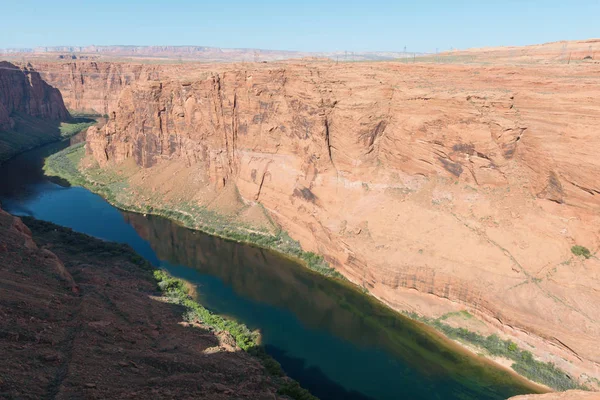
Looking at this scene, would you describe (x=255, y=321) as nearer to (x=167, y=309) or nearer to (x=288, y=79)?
(x=167, y=309)

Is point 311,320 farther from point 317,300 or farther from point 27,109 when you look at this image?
point 27,109

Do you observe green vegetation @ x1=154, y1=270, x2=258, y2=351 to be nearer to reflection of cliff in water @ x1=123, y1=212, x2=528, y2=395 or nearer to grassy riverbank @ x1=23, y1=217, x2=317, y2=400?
grassy riverbank @ x1=23, y1=217, x2=317, y2=400

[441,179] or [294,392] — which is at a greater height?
[441,179]

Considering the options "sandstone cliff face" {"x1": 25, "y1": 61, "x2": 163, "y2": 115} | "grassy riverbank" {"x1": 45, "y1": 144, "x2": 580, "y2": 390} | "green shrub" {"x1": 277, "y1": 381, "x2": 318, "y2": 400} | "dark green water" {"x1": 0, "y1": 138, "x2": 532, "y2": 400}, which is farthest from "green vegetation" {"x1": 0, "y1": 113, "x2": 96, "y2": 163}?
"green shrub" {"x1": 277, "y1": 381, "x2": 318, "y2": 400}

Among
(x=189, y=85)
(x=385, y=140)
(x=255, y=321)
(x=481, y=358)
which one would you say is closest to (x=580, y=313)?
(x=481, y=358)

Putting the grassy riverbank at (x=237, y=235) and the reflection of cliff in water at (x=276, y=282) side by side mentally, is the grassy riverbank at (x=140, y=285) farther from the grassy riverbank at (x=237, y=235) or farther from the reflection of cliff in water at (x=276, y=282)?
the reflection of cliff in water at (x=276, y=282)

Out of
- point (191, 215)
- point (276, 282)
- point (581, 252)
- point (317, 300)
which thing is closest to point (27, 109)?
point (191, 215)

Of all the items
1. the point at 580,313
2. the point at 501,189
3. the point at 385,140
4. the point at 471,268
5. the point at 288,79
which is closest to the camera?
the point at 580,313
